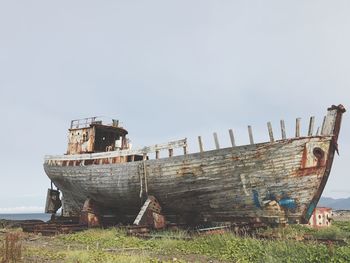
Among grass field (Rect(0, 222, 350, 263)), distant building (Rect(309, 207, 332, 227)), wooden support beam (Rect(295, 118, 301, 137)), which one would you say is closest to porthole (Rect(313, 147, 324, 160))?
wooden support beam (Rect(295, 118, 301, 137))

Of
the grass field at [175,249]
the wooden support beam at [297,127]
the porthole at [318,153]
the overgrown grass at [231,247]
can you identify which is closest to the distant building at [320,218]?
the overgrown grass at [231,247]

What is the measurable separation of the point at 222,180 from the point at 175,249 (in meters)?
4.08

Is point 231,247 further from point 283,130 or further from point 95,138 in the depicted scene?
point 95,138

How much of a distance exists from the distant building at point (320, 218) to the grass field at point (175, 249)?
7.59 m

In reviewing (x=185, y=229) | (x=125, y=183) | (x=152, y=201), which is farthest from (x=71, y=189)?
(x=185, y=229)

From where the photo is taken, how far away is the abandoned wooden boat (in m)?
13.2

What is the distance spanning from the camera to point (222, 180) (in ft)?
47.9

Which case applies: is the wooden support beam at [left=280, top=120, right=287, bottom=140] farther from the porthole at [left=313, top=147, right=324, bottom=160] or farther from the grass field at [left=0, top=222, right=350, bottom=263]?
the grass field at [left=0, top=222, right=350, bottom=263]

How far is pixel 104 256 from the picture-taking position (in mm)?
9938

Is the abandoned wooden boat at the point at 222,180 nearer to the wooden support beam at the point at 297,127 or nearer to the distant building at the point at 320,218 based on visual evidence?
the wooden support beam at the point at 297,127

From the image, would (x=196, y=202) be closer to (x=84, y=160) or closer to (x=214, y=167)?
(x=214, y=167)

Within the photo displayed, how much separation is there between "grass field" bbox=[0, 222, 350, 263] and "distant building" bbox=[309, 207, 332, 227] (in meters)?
7.59

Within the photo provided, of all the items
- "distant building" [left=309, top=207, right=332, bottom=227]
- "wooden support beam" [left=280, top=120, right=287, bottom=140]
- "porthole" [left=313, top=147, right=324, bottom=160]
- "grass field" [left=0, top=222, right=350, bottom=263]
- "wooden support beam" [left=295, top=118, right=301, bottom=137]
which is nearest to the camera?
"grass field" [left=0, top=222, right=350, bottom=263]

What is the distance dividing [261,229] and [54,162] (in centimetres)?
1508
